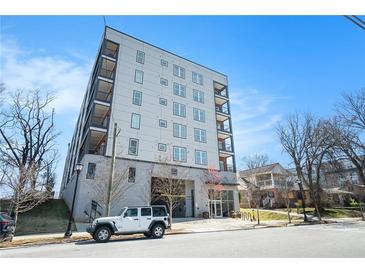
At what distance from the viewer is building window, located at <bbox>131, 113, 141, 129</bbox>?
27.6m

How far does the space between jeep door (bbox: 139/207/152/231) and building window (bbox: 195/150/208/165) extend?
→ 696 inches

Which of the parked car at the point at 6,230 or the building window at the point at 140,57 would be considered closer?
the parked car at the point at 6,230

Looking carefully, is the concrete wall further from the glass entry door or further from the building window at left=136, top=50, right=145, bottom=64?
the building window at left=136, top=50, right=145, bottom=64

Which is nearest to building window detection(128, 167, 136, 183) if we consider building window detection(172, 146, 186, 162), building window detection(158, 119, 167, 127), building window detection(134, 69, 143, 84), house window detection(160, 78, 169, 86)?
building window detection(172, 146, 186, 162)

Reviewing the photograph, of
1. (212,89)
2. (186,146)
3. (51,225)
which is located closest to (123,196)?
(51,225)

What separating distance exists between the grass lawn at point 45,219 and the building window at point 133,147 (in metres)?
9.18

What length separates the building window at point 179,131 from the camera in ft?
101

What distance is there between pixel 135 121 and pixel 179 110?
24.1 ft

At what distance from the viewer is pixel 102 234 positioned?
40.5 feet

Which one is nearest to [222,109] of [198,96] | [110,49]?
[198,96]

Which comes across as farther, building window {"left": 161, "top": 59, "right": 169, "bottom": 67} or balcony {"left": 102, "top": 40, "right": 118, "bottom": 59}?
building window {"left": 161, "top": 59, "right": 169, "bottom": 67}

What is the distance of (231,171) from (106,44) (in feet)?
81.2

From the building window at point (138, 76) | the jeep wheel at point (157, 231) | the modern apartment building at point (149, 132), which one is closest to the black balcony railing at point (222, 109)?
the modern apartment building at point (149, 132)

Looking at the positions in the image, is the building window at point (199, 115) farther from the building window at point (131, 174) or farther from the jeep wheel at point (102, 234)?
the jeep wheel at point (102, 234)
